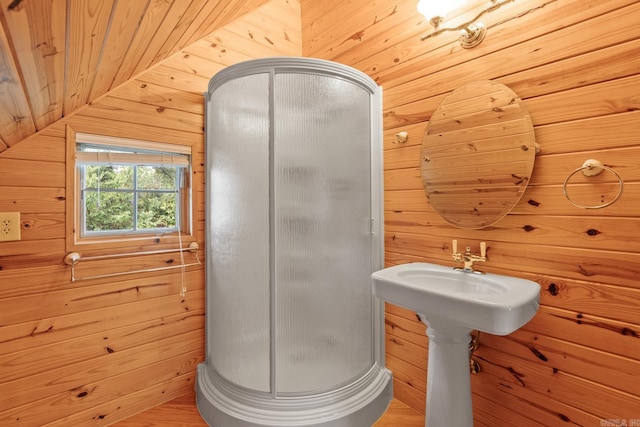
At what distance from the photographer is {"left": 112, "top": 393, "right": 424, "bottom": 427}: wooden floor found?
1.67 m

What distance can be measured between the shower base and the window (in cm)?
95

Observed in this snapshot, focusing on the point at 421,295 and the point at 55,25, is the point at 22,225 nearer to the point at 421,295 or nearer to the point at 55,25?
the point at 55,25

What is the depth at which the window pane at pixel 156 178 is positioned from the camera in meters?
1.86

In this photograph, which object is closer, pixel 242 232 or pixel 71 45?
pixel 71 45

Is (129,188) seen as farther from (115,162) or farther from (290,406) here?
(290,406)

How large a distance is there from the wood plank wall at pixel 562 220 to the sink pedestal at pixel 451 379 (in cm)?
25

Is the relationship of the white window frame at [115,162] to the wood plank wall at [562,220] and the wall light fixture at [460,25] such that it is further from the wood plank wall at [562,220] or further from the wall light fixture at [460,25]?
the wall light fixture at [460,25]

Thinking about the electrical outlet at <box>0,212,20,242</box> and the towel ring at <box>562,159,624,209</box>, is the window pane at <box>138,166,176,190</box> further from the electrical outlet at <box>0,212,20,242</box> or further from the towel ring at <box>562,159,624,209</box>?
the towel ring at <box>562,159,624,209</box>

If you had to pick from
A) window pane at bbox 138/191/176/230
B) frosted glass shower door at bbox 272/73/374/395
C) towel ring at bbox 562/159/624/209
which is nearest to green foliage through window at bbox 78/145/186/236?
window pane at bbox 138/191/176/230

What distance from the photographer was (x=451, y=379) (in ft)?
4.32

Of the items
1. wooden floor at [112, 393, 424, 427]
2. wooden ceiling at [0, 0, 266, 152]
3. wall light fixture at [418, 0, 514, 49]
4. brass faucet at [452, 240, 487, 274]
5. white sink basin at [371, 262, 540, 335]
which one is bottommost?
wooden floor at [112, 393, 424, 427]

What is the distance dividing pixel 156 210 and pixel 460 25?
1.89m

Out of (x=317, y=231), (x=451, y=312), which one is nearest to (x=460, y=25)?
(x=317, y=231)

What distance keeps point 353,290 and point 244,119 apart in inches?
42.2
